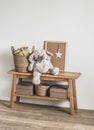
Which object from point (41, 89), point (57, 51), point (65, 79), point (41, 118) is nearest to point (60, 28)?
point (57, 51)

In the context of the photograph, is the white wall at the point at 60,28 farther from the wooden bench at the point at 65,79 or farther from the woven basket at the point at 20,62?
the woven basket at the point at 20,62

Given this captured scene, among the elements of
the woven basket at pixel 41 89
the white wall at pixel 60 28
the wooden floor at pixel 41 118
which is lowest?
the wooden floor at pixel 41 118

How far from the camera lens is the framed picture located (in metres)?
3.36

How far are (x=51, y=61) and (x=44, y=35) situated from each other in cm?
43

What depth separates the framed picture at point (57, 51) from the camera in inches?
132

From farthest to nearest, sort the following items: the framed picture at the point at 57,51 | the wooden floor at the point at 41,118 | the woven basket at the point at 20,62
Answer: the framed picture at the point at 57,51 → the woven basket at the point at 20,62 → the wooden floor at the point at 41,118

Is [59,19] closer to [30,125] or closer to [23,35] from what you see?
[23,35]

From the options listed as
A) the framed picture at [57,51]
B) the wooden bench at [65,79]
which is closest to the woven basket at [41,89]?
the wooden bench at [65,79]

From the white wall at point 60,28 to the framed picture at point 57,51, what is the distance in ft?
0.24

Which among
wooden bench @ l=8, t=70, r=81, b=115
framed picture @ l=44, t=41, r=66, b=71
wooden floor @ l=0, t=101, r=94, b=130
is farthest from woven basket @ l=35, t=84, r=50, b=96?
framed picture @ l=44, t=41, r=66, b=71

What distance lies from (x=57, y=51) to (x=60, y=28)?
362mm

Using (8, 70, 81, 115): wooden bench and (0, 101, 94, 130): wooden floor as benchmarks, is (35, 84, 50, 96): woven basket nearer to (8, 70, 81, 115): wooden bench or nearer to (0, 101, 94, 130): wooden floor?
(8, 70, 81, 115): wooden bench

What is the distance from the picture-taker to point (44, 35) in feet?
11.2

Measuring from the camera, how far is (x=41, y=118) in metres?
3.00
